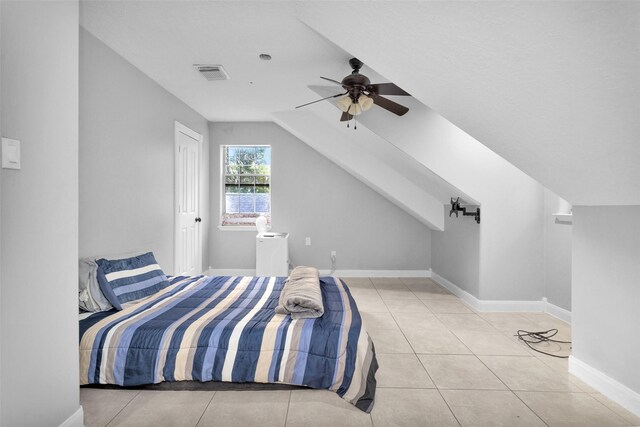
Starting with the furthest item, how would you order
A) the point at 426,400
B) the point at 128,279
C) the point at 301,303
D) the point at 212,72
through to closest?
the point at 212,72, the point at 128,279, the point at 301,303, the point at 426,400

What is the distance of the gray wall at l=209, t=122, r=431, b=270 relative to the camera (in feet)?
17.7

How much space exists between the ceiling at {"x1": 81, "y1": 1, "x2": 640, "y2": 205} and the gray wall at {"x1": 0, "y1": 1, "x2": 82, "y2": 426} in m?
0.98

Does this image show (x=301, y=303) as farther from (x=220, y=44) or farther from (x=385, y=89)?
(x=220, y=44)

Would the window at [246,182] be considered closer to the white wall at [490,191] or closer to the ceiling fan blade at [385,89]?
the white wall at [490,191]

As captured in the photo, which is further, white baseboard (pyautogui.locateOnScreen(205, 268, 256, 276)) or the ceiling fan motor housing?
white baseboard (pyautogui.locateOnScreen(205, 268, 256, 276))

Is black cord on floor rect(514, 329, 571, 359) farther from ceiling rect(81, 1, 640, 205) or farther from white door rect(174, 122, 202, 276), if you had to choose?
white door rect(174, 122, 202, 276)

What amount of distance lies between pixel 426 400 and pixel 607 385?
1.10 meters

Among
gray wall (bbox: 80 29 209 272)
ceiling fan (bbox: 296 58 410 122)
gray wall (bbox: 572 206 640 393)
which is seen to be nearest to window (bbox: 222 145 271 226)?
gray wall (bbox: 80 29 209 272)

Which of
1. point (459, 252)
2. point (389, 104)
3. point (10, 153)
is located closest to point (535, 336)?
point (459, 252)

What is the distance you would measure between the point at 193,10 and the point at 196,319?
2033 millimetres

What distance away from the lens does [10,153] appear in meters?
1.31

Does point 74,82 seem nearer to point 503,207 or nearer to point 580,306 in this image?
point 580,306

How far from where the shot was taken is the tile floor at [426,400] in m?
1.79

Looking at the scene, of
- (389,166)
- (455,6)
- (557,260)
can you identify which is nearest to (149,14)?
(455,6)
